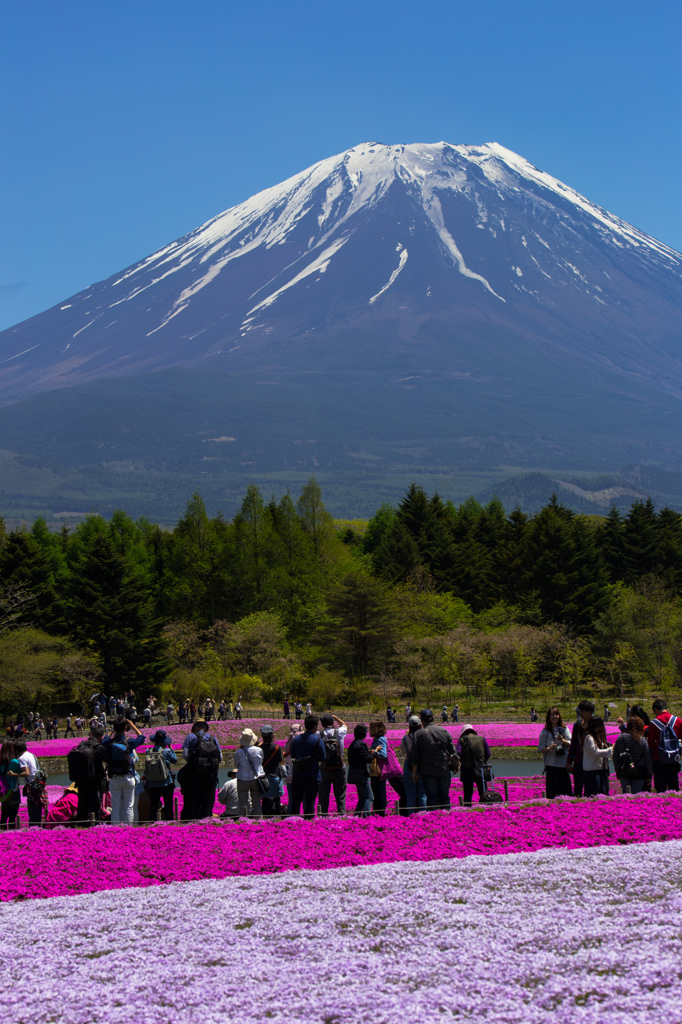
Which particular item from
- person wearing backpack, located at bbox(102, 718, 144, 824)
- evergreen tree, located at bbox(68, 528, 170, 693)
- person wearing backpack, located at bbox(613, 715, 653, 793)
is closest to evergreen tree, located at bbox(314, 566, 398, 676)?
evergreen tree, located at bbox(68, 528, 170, 693)

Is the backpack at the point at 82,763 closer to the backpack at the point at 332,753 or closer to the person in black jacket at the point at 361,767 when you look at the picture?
the backpack at the point at 332,753

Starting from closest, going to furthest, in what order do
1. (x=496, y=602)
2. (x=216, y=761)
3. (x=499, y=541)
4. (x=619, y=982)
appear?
(x=619, y=982) → (x=216, y=761) → (x=496, y=602) → (x=499, y=541)

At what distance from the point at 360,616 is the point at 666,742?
41.6m

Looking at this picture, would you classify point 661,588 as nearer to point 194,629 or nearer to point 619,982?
point 194,629

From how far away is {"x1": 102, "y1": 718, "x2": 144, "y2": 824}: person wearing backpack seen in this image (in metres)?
14.4

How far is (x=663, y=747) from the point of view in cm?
1582

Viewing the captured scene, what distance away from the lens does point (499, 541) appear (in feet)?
253

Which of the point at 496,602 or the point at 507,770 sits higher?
the point at 496,602

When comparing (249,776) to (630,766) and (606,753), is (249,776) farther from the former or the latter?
(630,766)

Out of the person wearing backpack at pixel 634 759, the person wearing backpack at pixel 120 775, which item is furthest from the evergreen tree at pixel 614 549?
the person wearing backpack at pixel 120 775

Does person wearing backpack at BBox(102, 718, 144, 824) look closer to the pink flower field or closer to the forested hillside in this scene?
the pink flower field

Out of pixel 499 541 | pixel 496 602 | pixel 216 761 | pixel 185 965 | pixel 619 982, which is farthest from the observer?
pixel 499 541

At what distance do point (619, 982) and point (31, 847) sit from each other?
826 cm

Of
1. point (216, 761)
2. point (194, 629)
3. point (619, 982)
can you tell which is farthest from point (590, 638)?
point (619, 982)
